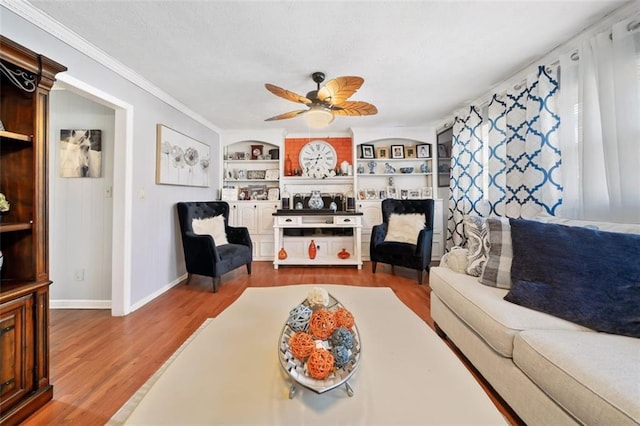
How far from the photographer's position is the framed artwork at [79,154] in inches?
94.0

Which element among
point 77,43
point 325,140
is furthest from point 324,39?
point 325,140

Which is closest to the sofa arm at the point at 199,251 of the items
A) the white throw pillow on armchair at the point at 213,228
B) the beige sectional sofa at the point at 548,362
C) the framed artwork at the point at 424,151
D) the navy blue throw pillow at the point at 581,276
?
the white throw pillow on armchair at the point at 213,228

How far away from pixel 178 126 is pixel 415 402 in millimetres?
3555

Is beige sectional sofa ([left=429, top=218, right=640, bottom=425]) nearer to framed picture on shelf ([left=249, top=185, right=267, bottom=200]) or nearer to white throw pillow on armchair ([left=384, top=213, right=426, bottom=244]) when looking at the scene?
white throw pillow on armchair ([left=384, top=213, right=426, bottom=244])

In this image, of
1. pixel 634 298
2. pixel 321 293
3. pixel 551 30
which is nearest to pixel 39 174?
pixel 321 293

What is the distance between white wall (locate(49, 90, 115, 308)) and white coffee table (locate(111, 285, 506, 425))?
1792 millimetres

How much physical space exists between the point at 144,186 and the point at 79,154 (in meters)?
0.62

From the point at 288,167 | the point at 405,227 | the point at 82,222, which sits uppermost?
the point at 288,167

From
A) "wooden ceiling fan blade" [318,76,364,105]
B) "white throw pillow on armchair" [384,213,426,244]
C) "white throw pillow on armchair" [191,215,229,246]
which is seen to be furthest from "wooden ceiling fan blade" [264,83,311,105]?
"white throw pillow on armchair" [384,213,426,244]

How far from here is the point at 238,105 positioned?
3.16m

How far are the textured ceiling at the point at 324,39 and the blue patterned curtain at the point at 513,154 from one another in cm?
32

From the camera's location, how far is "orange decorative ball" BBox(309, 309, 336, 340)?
90cm

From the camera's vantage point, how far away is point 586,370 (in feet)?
2.78

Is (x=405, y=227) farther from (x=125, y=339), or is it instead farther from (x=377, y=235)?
(x=125, y=339)
